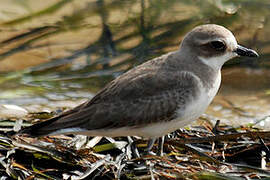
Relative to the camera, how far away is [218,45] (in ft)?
19.4

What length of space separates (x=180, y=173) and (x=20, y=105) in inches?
141

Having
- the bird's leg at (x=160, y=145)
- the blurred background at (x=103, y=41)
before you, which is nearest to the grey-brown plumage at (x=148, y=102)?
the bird's leg at (x=160, y=145)

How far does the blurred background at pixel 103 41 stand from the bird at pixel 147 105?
2799 millimetres

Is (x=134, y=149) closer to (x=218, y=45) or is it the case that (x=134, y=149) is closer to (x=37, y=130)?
(x=37, y=130)

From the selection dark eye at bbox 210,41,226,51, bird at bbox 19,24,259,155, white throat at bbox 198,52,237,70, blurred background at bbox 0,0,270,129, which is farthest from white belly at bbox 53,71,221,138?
blurred background at bbox 0,0,270,129

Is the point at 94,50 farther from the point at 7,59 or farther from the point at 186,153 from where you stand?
the point at 186,153

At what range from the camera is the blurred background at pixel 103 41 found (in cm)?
878

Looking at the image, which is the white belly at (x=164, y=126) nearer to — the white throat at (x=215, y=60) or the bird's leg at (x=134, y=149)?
the bird's leg at (x=134, y=149)

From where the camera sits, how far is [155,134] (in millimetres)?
5578

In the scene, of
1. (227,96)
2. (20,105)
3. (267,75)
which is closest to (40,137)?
(20,105)

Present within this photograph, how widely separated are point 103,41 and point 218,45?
13.2 ft

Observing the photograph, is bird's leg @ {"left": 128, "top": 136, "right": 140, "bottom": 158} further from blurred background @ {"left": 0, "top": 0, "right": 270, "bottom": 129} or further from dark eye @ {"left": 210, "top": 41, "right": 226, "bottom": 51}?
blurred background @ {"left": 0, "top": 0, "right": 270, "bottom": 129}

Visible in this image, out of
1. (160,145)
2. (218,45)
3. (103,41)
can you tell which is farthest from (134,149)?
(103,41)

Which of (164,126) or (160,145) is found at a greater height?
(164,126)
